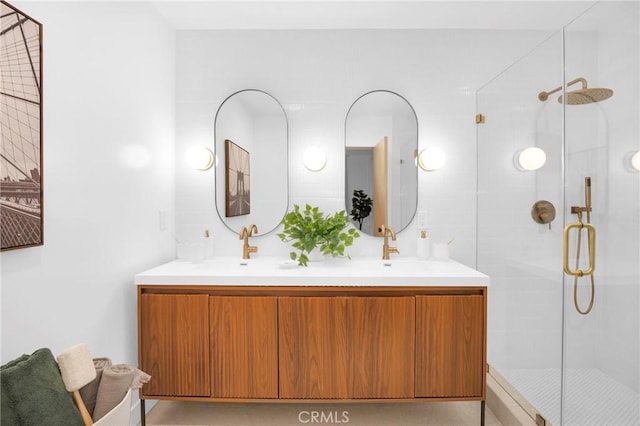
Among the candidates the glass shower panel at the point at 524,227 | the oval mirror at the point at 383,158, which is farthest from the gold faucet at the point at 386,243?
the glass shower panel at the point at 524,227

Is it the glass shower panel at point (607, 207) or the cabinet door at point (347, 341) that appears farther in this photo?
the cabinet door at point (347, 341)

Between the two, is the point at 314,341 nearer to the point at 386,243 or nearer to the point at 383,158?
the point at 386,243

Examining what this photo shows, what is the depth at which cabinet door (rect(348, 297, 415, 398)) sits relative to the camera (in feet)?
6.02

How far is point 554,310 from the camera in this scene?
1697 millimetres

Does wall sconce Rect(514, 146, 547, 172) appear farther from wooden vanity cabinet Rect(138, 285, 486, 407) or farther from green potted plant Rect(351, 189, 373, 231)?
green potted plant Rect(351, 189, 373, 231)

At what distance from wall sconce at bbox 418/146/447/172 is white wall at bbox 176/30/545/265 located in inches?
2.0

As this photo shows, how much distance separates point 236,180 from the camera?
8.02 ft

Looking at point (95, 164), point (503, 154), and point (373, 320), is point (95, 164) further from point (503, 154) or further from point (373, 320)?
point (503, 154)

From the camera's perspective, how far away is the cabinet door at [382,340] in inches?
72.3

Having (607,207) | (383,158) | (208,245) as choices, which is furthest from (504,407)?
(208,245)

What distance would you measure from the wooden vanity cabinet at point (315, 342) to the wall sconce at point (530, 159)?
2.27 ft

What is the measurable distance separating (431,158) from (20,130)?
6.92 ft

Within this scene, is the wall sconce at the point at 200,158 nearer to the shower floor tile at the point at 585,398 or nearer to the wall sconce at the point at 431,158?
the wall sconce at the point at 431,158

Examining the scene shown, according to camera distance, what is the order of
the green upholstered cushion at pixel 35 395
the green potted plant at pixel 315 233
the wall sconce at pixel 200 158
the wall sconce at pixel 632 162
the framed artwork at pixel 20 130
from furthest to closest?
the wall sconce at pixel 200 158 < the green potted plant at pixel 315 233 < the wall sconce at pixel 632 162 < the framed artwork at pixel 20 130 < the green upholstered cushion at pixel 35 395
